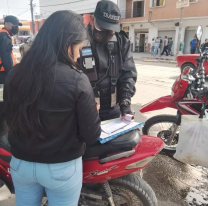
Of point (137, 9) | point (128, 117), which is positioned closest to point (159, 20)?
point (137, 9)

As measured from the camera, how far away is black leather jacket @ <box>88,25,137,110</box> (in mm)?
1812

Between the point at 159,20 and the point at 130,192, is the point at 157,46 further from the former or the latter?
the point at 130,192

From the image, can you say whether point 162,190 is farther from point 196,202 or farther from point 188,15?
point 188,15

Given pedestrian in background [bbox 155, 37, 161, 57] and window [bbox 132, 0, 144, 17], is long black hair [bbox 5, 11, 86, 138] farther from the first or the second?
window [bbox 132, 0, 144, 17]

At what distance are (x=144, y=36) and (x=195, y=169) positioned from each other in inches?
866

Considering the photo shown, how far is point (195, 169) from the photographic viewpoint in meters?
2.63

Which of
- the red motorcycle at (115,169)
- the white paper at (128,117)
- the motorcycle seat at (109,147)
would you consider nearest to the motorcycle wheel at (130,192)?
the red motorcycle at (115,169)

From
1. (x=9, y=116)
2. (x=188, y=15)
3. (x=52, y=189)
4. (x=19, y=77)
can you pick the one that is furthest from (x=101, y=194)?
(x=188, y=15)

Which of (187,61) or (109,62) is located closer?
(109,62)

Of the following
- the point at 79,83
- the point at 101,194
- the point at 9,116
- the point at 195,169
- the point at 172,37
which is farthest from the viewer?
the point at 172,37

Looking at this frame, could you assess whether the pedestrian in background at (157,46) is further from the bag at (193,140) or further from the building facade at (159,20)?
the bag at (193,140)

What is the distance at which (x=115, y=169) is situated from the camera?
56.1 inches

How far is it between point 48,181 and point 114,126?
0.63 m

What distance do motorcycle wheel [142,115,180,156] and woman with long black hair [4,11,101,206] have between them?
1843 millimetres
